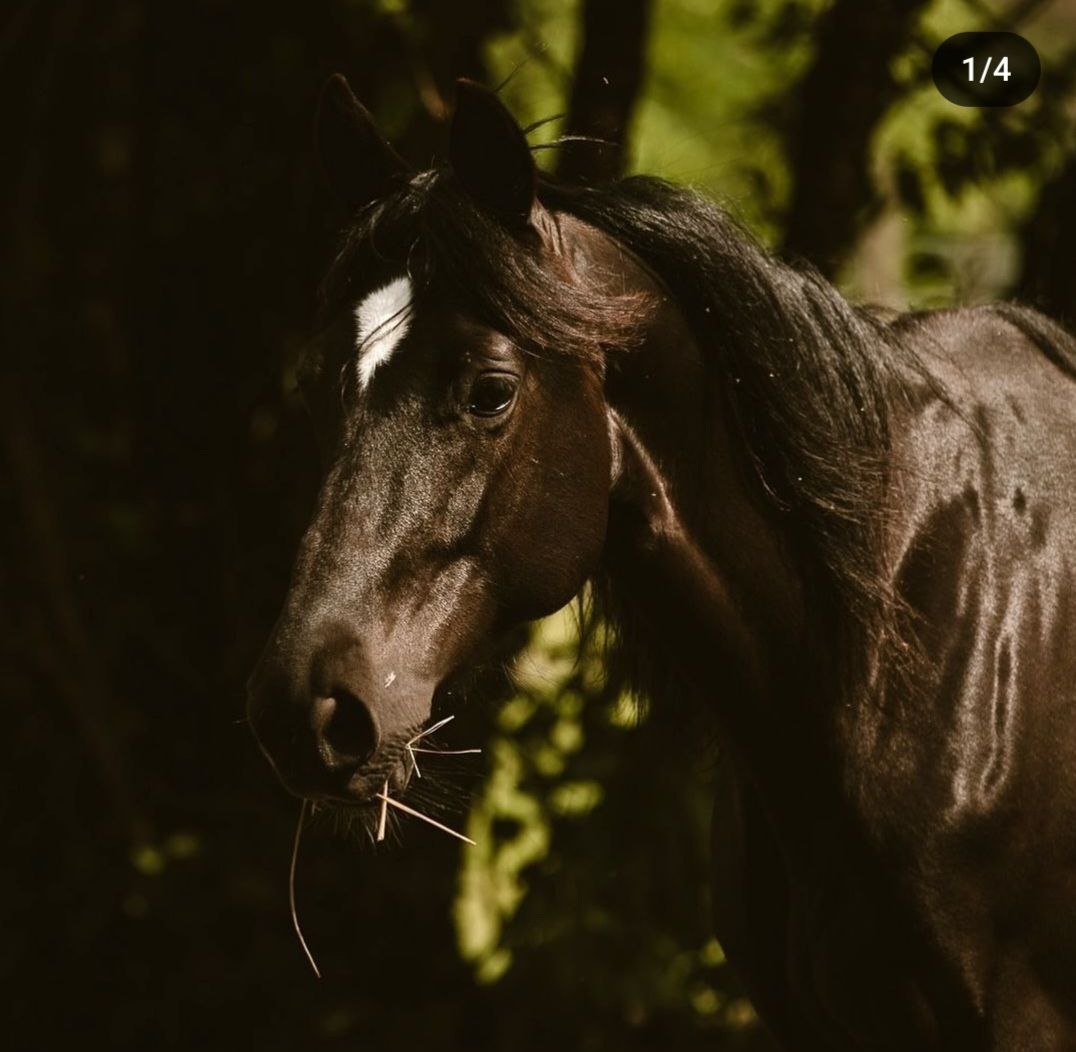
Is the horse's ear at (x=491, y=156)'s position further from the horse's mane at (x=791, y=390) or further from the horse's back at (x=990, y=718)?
the horse's back at (x=990, y=718)

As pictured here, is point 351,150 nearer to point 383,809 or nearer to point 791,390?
point 791,390

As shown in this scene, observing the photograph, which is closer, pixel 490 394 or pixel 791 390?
pixel 490 394

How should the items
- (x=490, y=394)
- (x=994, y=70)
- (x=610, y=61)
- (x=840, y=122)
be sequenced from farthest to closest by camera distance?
(x=840, y=122)
(x=994, y=70)
(x=610, y=61)
(x=490, y=394)

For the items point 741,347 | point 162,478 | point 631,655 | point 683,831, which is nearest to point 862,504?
point 741,347

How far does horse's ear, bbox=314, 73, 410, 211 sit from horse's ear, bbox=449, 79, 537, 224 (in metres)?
0.24

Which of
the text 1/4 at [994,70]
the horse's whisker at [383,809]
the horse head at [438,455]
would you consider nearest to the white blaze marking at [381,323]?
the horse head at [438,455]

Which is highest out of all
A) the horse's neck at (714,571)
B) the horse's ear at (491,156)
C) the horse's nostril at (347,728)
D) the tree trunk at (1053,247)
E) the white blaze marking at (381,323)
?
the tree trunk at (1053,247)

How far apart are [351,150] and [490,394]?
1.94 feet

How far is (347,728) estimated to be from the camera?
84.2 inches

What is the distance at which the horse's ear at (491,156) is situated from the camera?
88.8 inches

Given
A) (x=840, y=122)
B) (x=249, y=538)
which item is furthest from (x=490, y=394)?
(x=249, y=538)

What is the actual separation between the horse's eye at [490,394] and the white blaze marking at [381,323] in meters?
0.13

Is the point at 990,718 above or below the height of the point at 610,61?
below

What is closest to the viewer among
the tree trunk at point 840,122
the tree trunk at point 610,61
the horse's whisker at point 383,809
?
the horse's whisker at point 383,809
